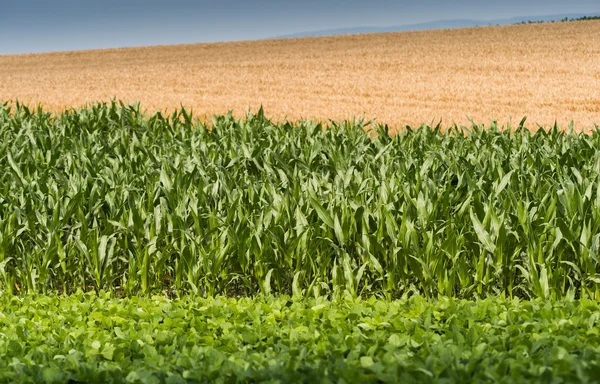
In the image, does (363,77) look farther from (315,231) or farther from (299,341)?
(299,341)

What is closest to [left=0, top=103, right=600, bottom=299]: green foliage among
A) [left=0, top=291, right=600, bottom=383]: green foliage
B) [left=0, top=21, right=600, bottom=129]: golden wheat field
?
[left=0, top=291, right=600, bottom=383]: green foliage

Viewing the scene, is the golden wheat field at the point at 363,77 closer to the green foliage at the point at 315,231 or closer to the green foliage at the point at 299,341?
the green foliage at the point at 315,231

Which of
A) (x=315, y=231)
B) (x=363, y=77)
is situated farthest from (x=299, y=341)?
(x=363, y=77)

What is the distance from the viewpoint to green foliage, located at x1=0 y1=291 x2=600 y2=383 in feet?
10.9

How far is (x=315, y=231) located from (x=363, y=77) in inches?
750

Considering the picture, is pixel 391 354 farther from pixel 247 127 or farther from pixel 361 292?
pixel 247 127

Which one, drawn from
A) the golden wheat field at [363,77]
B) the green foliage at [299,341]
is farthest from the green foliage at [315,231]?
the golden wheat field at [363,77]

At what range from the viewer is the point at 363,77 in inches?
943

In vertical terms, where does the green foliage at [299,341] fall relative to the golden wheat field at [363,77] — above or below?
below

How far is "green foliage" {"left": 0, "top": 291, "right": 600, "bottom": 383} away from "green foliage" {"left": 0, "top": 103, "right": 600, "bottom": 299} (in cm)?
45

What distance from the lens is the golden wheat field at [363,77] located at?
1764 centimetres

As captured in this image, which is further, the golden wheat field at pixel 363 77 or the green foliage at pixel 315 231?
the golden wheat field at pixel 363 77

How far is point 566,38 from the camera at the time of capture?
3256 centimetres

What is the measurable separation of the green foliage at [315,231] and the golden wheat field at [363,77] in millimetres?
7708
